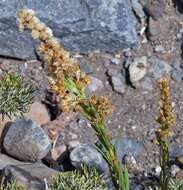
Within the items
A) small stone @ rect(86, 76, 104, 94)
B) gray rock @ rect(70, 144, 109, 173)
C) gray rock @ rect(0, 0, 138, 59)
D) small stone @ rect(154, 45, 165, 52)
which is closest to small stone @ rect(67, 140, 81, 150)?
gray rock @ rect(70, 144, 109, 173)

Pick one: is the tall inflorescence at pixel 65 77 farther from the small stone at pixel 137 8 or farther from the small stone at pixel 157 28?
the small stone at pixel 137 8

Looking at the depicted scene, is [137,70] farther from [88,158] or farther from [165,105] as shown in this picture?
[165,105]

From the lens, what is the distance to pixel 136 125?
3.71 m

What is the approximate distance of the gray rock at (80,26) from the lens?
13.0ft

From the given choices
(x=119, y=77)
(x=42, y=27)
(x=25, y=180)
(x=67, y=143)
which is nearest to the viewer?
(x=42, y=27)

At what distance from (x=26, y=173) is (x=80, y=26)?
1.27m

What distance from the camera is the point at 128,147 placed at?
3.56 m

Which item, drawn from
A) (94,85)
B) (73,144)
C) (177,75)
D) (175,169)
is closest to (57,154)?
(73,144)

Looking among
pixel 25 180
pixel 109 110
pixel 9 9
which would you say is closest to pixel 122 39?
pixel 9 9

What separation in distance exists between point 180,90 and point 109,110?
7.97 ft

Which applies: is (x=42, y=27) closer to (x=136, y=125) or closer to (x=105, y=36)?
(x=136, y=125)

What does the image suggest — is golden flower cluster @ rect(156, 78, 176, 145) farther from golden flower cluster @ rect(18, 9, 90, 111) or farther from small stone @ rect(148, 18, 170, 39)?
small stone @ rect(148, 18, 170, 39)

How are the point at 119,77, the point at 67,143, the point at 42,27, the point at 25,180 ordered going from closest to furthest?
the point at 42,27
the point at 25,180
the point at 67,143
the point at 119,77

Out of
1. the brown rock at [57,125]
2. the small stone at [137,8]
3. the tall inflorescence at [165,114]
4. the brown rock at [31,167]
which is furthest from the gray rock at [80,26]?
the tall inflorescence at [165,114]
